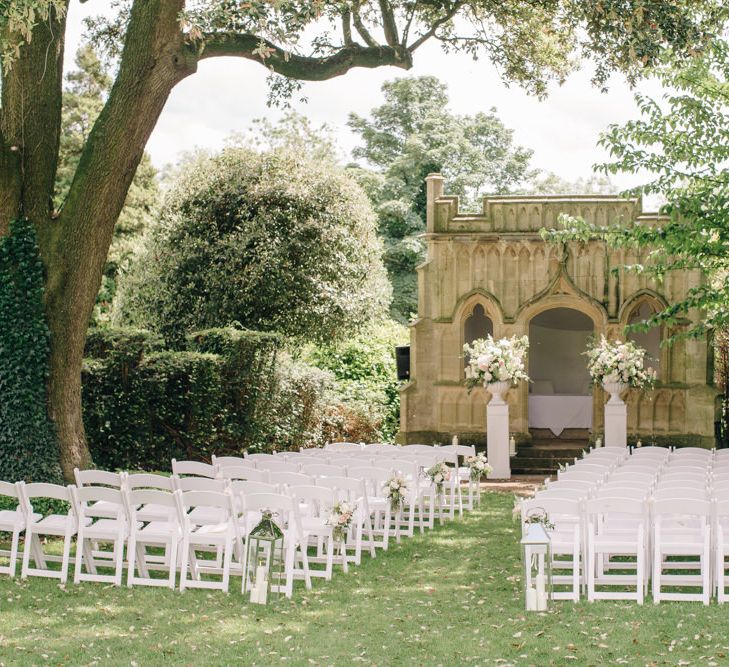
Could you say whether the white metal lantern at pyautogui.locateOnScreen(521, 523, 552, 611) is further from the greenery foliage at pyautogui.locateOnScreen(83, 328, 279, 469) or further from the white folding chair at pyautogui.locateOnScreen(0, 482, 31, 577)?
the greenery foliage at pyautogui.locateOnScreen(83, 328, 279, 469)

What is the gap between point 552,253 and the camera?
20.8 m

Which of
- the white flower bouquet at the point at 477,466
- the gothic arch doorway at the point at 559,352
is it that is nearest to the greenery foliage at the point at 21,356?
the white flower bouquet at the point at 477,466

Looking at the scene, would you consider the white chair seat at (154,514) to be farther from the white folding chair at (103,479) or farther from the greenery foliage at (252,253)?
the greenery foliage at (252,253)

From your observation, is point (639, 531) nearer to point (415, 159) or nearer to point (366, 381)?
point (366, 381)

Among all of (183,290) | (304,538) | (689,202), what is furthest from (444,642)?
(183,290)

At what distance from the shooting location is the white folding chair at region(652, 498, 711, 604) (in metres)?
8.34

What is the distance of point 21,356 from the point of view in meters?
12.1

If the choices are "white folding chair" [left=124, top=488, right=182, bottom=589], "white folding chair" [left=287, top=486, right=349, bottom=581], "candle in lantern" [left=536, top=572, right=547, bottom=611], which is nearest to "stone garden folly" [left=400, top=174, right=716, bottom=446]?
"white folding chair" [left=287, top=486, right=349, bottom=581]

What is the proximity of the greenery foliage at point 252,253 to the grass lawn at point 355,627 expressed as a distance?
12978 mm

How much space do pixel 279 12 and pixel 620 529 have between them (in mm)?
6769

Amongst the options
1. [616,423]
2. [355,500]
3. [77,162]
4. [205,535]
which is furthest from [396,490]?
[77,162]

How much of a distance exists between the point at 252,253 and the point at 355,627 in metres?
15.1

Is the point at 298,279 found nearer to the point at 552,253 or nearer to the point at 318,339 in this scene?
the point at 318,339

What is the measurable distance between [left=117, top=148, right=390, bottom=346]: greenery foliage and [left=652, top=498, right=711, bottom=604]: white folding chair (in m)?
13.9
